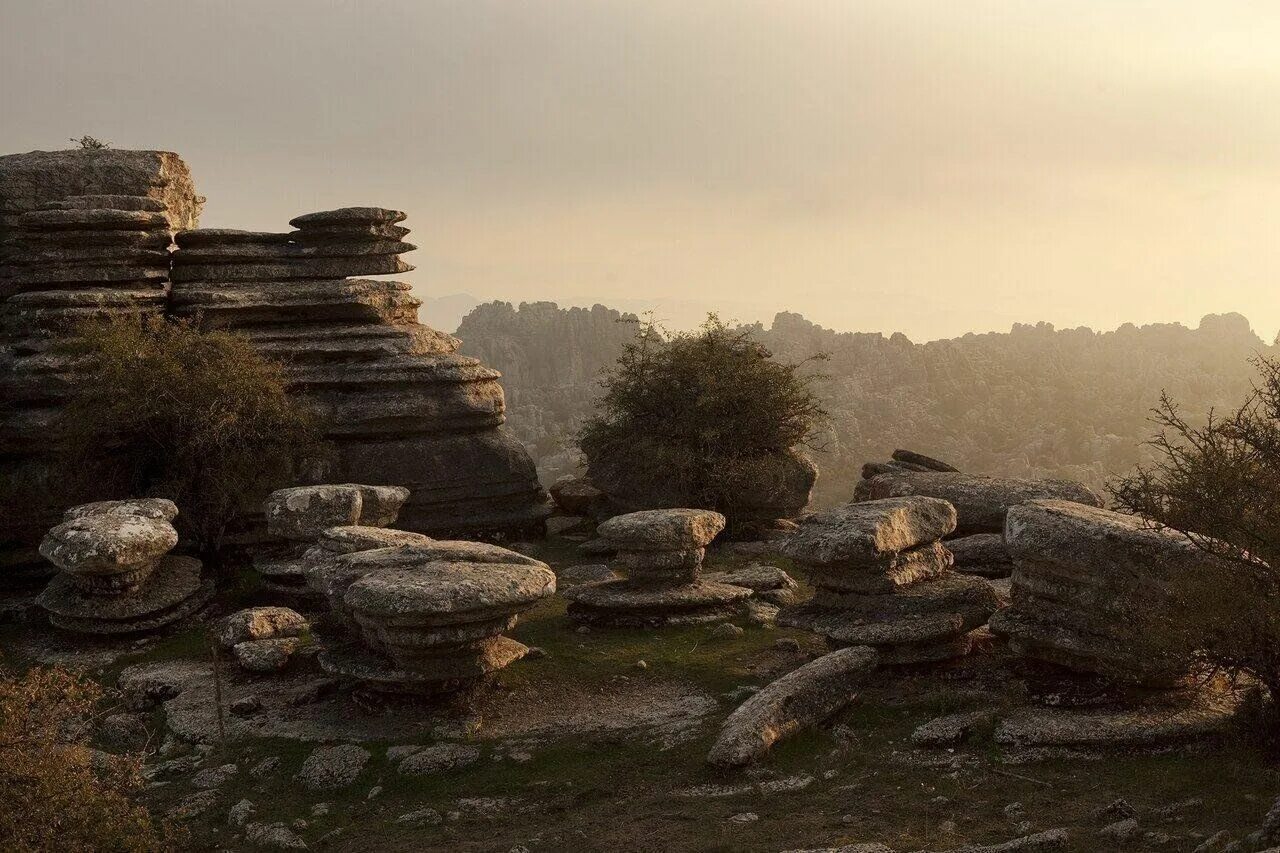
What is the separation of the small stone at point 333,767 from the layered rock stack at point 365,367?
945cm

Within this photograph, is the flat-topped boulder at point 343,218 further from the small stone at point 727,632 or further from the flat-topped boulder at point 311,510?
the small stone at point 727,632

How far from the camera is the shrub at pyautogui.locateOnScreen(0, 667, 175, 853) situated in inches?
302

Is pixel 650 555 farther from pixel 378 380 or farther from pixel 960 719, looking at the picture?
pixel 378 380

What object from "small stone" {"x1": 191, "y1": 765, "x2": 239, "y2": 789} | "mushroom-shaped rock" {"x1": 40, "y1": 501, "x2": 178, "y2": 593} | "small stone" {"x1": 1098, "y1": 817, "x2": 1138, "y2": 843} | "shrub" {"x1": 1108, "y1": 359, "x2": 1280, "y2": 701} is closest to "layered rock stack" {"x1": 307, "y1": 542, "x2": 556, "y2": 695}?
"small stone" {"x1": 191, "y1": 765, "x2": 239, "y2": 789}

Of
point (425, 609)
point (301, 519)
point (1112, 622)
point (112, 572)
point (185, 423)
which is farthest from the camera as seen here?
point (185, 423)

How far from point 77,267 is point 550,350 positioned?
6609cm

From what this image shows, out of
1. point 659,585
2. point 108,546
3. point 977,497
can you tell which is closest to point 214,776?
point 108,546

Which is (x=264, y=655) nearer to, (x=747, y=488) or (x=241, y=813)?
(x=241, y=813)

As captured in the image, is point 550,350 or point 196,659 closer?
point 196,659

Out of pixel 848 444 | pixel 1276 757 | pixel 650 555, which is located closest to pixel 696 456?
pixel 650 555

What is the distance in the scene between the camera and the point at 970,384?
70.7 m

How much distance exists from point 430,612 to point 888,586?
16.6ft

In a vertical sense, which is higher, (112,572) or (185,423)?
(185,423)

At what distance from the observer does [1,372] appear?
18.7 m
